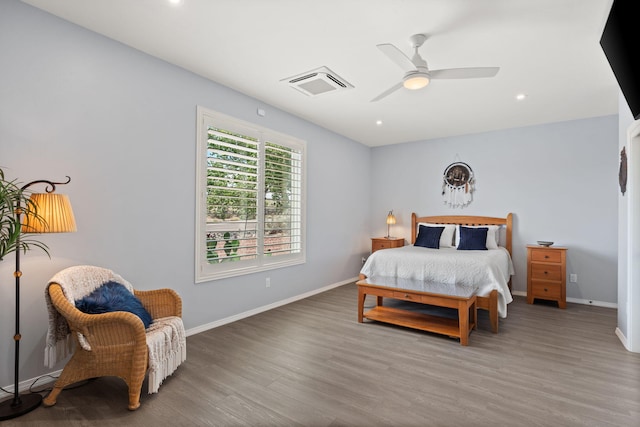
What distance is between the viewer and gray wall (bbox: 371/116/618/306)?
458 centimetres

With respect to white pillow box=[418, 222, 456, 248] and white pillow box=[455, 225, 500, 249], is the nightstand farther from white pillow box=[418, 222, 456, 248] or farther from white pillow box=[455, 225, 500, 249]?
white pillow box=[455, 225, 500, 249]

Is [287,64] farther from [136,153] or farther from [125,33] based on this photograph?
[136,153]

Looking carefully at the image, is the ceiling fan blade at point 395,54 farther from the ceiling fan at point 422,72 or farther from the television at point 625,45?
the television at point 625,45

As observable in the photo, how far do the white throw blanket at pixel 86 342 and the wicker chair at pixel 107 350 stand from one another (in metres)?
0.06

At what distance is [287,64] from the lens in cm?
315

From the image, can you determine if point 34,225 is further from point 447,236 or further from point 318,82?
point 447,236

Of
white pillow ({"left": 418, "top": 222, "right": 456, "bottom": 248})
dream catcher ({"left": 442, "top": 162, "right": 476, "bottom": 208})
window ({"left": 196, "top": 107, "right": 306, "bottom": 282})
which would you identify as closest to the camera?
window ({"left": 196, "top": 107, "right": 306, "bottom": 282})

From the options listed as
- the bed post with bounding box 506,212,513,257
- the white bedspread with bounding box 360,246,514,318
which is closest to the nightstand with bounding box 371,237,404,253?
the white bedspread with bounding box 360,246,514,318

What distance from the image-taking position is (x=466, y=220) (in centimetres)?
562

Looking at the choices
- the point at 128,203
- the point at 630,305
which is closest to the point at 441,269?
the point at 630,305

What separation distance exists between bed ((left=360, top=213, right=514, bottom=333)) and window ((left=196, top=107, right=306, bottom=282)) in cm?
125

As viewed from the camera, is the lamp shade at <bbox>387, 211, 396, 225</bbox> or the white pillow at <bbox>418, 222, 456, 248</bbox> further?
the lamp shade at <bbox>387, 211, 396, 225</bbox>

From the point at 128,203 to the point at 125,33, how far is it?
4.67 ft

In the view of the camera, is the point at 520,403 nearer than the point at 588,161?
Yes
